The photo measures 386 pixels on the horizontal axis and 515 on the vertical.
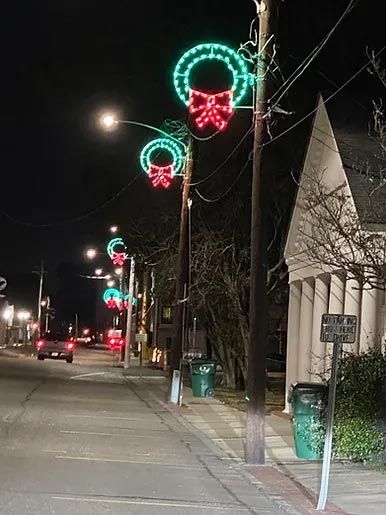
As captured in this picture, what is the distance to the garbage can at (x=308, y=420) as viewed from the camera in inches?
518

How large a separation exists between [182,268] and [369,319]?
8256 millimetres

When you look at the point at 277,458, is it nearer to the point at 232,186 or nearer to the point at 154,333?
the point at 232,186

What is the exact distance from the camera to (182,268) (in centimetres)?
2405

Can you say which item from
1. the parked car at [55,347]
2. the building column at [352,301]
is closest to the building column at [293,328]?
the building column at [352,301]

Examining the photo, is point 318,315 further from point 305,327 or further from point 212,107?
point 212,107

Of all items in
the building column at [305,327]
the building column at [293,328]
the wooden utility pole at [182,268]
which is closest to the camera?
the building column at [305,327]

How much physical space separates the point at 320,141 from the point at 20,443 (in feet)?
33.2

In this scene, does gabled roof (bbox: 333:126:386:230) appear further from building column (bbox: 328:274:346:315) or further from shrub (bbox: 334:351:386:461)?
building column (bbox: 328:274:346:315)

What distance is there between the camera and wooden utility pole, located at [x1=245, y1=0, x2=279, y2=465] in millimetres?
13078

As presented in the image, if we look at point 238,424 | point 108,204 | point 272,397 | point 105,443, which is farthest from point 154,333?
point 105,443

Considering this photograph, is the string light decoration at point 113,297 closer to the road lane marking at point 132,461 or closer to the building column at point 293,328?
the building column at point 293,328

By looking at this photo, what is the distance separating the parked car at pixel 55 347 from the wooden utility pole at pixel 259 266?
3682 cm

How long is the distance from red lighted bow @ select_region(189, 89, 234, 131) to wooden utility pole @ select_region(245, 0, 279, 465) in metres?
3.25

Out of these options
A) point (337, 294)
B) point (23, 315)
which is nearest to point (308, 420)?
point (337, 294)
